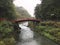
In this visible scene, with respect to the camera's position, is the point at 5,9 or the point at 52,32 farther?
the point at 5,9

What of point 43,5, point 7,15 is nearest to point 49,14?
point 43,5

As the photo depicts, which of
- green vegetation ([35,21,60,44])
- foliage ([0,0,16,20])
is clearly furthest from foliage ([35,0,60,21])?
foliage ([0,0,16,20])

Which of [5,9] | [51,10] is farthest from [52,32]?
[51,10]

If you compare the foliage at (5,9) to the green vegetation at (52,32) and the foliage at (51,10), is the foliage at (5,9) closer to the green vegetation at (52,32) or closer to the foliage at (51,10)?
the green vegetation at (52,32)

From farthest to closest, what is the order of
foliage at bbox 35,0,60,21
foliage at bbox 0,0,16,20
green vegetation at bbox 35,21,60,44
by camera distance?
foliage at bbox 35,0,60,21 < foliage at bbox 0,0,16,20 < green vegetation at bbox 35,21,60,44

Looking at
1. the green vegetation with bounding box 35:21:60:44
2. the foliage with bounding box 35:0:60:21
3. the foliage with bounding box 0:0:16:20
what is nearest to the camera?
the green vegetation with bounding box 35:21:60:44

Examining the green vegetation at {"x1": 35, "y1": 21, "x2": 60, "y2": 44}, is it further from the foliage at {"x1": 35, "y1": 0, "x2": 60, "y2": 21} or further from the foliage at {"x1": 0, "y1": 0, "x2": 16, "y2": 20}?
the foliage at {"x1": 0, "y1": 0, "x2": 16, "y2": 20}

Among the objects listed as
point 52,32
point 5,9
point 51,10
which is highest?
point 5,9

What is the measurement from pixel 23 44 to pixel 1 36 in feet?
21.3

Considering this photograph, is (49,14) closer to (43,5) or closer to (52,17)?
(52,17)

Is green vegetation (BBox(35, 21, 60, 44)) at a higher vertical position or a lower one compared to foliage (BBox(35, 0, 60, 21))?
lower

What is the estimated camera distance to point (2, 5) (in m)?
55.2

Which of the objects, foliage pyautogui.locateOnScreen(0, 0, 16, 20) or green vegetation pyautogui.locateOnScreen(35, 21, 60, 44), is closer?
green vegetation pyautogui.locateOnScreen(35, 21, 60, 44)

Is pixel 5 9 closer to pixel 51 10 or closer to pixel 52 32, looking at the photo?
pixel 52 32
